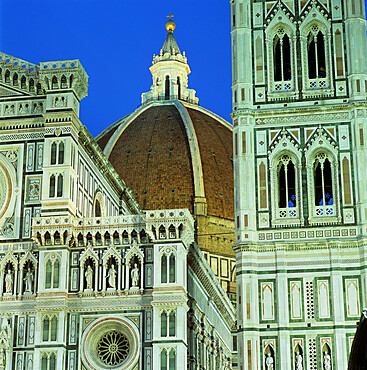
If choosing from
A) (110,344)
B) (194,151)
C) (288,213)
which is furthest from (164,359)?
(194,151)

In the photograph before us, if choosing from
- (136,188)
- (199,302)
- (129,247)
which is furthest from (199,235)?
(129,247)

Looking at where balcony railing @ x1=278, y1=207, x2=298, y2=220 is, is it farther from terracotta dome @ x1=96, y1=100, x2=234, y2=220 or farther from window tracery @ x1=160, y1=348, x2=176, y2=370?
terracotta dome @ x1=96, y1=100, x2=234, y2=220

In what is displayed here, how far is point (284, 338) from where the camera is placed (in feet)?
107

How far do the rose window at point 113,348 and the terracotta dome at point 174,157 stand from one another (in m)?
28.9

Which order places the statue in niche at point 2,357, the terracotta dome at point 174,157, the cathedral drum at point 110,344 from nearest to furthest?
the cathedral drum at point 110,344, the statue in niche at point 2,357, the terracotta dome at point 174,157

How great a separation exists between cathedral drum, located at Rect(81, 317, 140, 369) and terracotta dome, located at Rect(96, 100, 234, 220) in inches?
1136

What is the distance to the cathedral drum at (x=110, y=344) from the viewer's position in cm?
3350

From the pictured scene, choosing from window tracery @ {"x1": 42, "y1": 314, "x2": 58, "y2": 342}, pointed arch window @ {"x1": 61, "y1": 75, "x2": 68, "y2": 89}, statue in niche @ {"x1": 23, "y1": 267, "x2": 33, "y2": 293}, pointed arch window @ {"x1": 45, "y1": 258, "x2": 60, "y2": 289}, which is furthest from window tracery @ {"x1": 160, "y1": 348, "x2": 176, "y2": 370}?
pointed arch window @ {"x1": 61, "y1": 75, "x2": 68, "y2": 89}

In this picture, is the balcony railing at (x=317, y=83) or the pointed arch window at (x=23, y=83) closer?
the balcony railing at (x=317, y=83)

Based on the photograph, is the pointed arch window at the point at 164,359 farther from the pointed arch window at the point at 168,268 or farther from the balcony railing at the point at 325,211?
the balcony railing at the point at 325,211

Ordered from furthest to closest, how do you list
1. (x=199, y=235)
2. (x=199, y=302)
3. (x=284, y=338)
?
(x=199, y=235) → (x=199, y=302) → (x=284, y=338)

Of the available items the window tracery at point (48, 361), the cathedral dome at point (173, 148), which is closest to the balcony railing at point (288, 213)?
the window tracery at point (48, 361)

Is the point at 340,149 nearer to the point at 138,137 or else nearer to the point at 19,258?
the point at 19,258

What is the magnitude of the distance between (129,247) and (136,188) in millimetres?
29972
